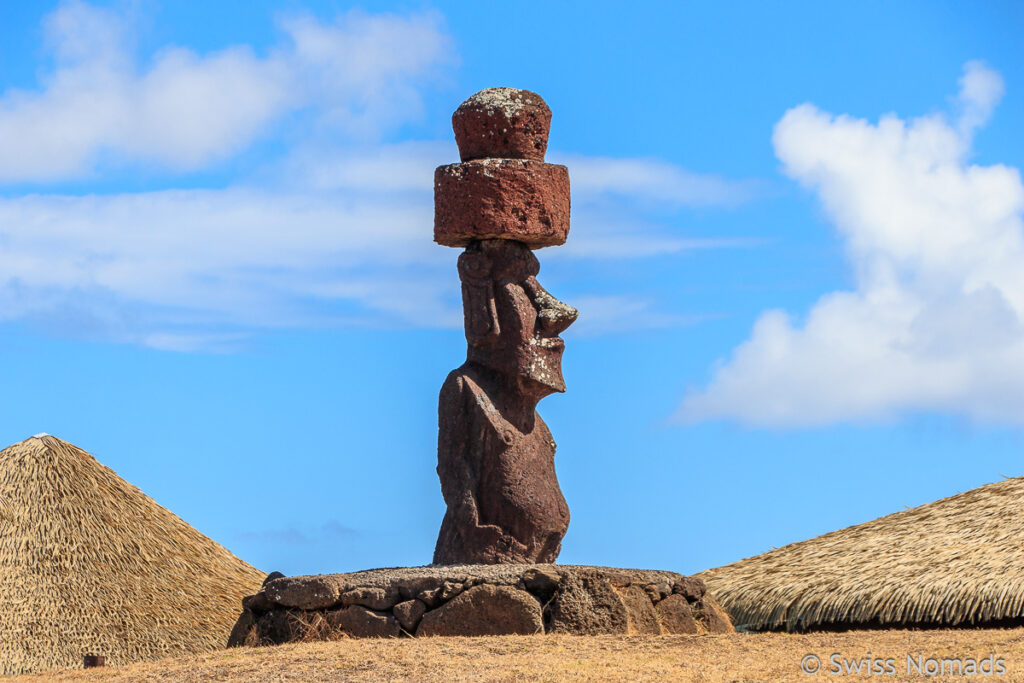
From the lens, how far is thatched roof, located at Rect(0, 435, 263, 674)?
49.7 ft

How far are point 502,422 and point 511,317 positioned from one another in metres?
0.85

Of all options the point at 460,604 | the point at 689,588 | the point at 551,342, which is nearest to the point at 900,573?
the point at 689,588

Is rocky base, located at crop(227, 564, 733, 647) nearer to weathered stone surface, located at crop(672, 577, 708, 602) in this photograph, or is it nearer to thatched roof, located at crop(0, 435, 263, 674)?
weathered stone surface, located at crop(672, 577, 708, 602)

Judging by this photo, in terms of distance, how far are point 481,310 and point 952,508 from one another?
568cm

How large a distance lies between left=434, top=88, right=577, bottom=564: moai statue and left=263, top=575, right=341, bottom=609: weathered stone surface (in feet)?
3.79

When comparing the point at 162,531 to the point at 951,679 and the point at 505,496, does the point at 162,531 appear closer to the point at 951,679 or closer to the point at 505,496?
the point at 505,496

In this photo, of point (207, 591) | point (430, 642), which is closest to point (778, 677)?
point (430, 642)

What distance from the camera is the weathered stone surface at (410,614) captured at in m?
11.2

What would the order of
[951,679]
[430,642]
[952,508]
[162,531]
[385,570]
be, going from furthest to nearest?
[162,531]
[952,508]
[385,570]
[430,642]
[951,679]

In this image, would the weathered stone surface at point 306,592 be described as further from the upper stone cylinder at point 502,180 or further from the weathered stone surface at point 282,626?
the upper stone cylinder at point 502,180

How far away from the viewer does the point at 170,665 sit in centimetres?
1089

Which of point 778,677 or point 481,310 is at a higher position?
point 481,310

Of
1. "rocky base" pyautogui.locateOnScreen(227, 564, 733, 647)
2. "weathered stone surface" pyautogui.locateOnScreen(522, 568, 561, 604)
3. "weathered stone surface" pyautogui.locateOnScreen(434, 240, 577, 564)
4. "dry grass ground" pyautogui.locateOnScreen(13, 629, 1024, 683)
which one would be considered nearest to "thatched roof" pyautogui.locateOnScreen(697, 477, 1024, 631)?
"dry grass ground" pyautogui.locateOnScreen(13, 629, 1024, 683)

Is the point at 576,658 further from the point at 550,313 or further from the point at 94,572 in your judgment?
the point at 94,572
